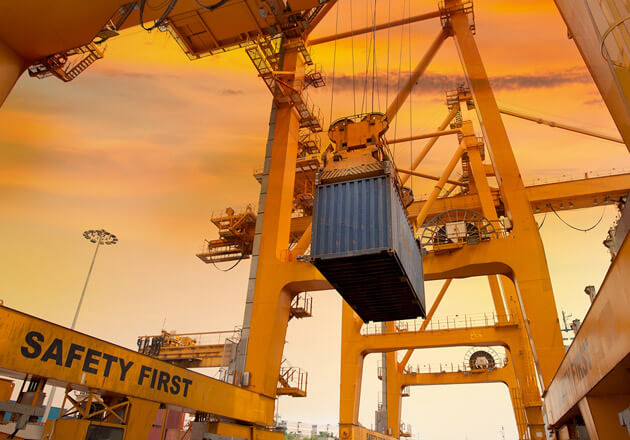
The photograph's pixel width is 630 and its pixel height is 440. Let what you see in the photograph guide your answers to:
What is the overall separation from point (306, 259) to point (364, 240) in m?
2.01

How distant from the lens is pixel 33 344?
664 cm

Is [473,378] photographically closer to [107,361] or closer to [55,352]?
[107,361]

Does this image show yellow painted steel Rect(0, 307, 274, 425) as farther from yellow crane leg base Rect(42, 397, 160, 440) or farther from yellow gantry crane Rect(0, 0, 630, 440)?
yellow crane leg base Rect(42, 397, 160, 440)

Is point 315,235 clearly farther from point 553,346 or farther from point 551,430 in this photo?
point 551,430

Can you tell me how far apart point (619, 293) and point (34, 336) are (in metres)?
7.74

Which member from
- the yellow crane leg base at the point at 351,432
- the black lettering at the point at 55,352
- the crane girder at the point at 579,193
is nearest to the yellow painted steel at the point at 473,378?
the yellow crane leg base at the point at 351,432

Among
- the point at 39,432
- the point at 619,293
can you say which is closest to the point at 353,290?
the point at 39,432

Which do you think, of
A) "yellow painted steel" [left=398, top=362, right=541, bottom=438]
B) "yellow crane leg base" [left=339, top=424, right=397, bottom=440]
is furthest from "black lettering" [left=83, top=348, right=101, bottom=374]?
"yellow painted steel" [left=398, top=362, right=541, bottom=438]

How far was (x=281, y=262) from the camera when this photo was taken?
47.9ft

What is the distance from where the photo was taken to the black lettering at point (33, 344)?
6504mm

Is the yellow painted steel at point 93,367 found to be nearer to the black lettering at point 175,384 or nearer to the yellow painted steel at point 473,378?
the black lettering at point 175,384

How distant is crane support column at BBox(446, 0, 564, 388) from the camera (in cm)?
1182

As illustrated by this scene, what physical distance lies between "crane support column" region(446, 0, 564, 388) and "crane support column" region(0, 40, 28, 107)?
12753 millimetres

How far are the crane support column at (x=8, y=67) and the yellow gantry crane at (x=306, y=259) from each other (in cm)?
3
